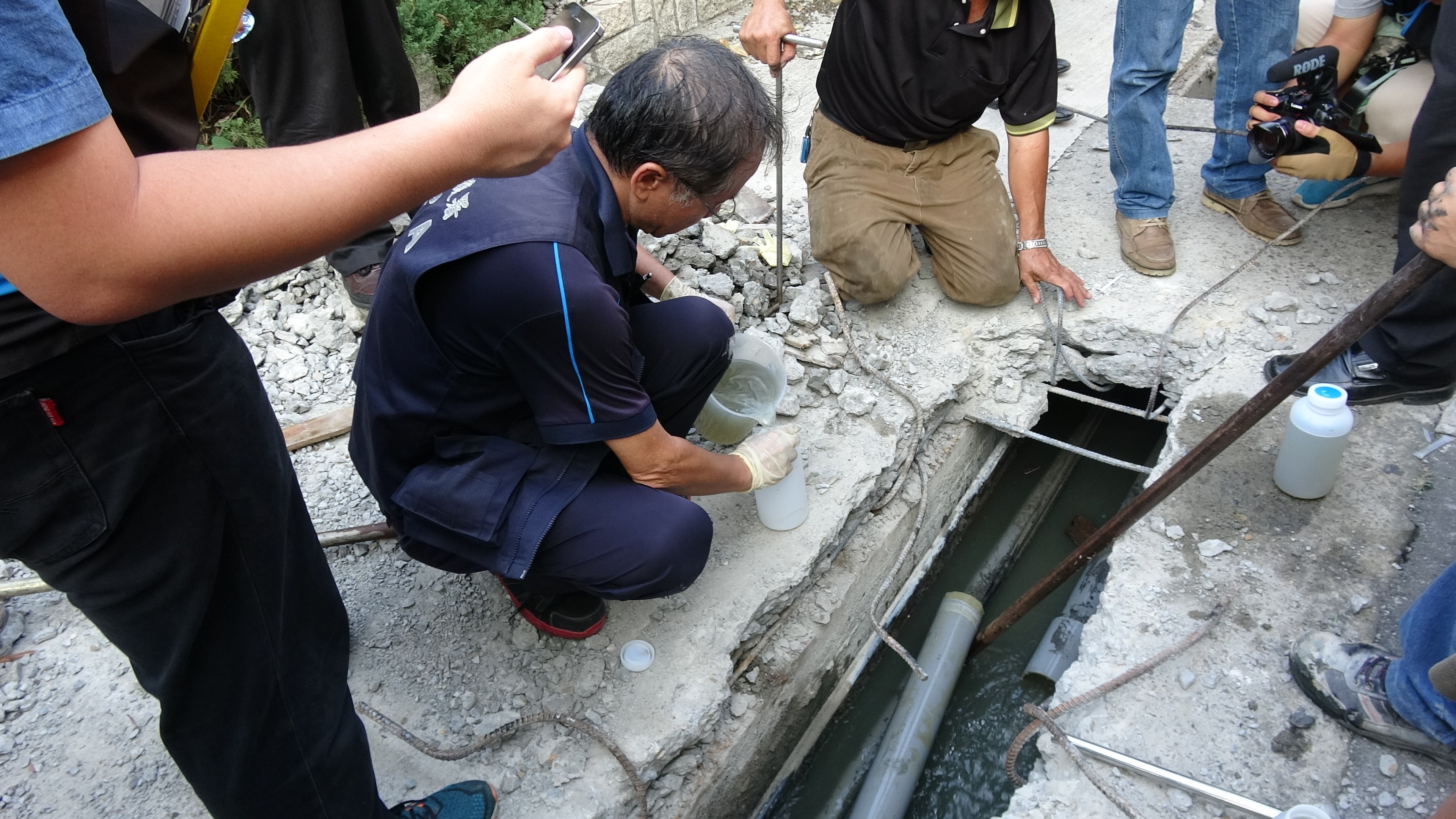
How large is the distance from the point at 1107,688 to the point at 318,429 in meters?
2.39

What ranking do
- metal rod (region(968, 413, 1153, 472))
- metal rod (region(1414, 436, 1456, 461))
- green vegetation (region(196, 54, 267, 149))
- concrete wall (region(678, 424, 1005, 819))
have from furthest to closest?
green vegetation (region(196, 54, 267, 149)) → metal rod (region(968, 413, 1153, 472)) → metal rod (region(1414, 436, 1456, 461)) → concrete wall (region(678, 424, 1005, 819))

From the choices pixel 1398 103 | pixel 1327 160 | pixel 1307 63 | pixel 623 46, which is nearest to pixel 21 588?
pixel 623 46

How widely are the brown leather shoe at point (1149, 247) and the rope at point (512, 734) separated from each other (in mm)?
2568

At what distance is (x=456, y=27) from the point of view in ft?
13.2

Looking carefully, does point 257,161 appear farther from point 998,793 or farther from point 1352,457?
point 1352,457

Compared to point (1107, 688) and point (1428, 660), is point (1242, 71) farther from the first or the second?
point (1107, 688)

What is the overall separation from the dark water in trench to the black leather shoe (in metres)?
0.65

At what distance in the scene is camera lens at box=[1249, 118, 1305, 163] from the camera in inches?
117

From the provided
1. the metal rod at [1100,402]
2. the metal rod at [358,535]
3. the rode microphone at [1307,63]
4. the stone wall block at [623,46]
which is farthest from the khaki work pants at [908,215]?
the metal rod at [358,535]

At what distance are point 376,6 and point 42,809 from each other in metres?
2.34

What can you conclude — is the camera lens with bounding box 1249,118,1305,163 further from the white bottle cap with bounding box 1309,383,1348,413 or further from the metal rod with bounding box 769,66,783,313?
the metal rod with bounding box 769,66,783,313

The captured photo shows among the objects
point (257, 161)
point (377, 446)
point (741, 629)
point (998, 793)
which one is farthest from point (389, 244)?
point (998, 793)

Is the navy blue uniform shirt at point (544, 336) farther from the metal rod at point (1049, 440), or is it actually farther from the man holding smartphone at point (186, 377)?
the metal rod at point (1049, 440)

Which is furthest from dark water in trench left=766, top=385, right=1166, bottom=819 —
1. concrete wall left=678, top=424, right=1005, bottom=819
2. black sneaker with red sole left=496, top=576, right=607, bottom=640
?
black sneaker with red sole left=496, top=576, right=607, bottom=640
